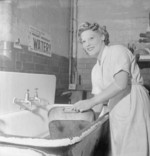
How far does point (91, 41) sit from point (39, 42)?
1.90 ft

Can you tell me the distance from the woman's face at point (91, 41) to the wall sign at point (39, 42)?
50 cm

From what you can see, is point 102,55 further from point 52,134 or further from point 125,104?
point 52,134

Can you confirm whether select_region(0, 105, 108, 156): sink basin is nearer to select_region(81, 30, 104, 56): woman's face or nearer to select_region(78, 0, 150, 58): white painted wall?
select_region(81, 30, 104, 56): woman's face

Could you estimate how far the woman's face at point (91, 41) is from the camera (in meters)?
1.02

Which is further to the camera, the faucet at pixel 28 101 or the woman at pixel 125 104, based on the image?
the faucet at pixel 28 101

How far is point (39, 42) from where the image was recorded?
151 centimetres

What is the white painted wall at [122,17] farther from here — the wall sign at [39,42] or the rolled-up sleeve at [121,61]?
the rolled-up sleeve at [121,61]

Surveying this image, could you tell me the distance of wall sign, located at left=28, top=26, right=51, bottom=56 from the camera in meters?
1.42

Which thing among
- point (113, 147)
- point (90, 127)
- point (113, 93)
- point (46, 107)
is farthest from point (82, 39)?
point (46, 107)

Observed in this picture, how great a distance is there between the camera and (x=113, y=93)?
35.3 inches

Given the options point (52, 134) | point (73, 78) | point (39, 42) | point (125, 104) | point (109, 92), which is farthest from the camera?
point (73, 78)

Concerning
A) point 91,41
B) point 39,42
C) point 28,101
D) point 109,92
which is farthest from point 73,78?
point 109,92

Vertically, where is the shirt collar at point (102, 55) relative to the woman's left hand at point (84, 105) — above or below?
above

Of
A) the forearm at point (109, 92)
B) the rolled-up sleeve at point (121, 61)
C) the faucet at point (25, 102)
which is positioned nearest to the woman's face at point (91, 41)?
the rolled-up sleeve at point (121, 61)
